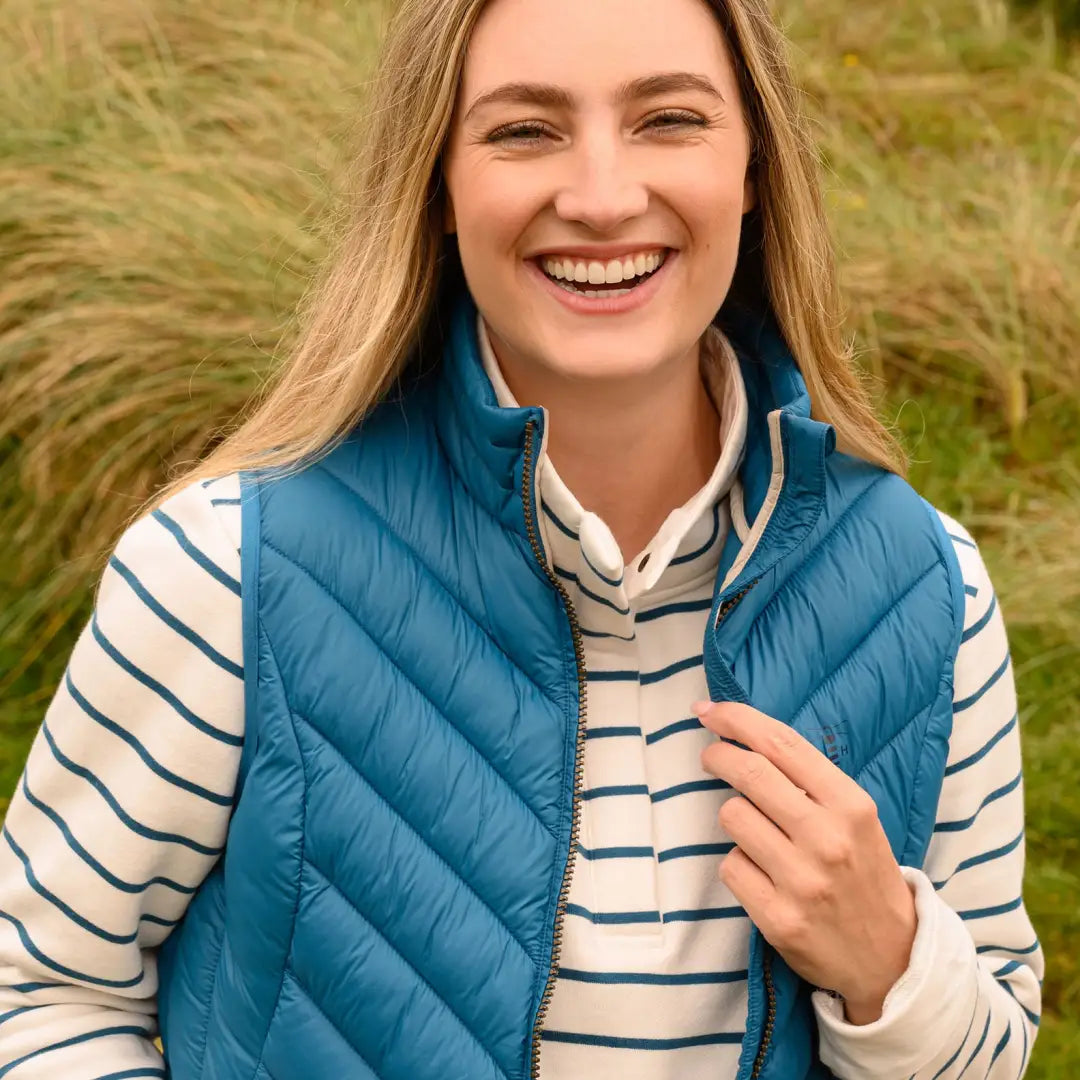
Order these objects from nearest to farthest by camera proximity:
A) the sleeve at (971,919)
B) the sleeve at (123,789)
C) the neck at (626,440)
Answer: the sleeve at (123,789)
the sleeve at (971,919)
the neck at (626,440)

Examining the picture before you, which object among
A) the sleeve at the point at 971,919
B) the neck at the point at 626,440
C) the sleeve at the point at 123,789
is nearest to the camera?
the sleeve at the point at 123,789

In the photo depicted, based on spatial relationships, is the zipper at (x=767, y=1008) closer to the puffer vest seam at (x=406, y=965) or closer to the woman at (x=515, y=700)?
the woman at (x=515, y=700)

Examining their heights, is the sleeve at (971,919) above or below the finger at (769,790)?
below

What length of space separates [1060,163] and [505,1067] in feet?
13.7

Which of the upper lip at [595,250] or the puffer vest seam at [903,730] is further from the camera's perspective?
the puffer vest seam at [903,730]

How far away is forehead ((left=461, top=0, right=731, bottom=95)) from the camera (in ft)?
5.65

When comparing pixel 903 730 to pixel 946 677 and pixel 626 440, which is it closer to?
pixel 946 677

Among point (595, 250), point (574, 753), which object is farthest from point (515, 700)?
point (595, 250)

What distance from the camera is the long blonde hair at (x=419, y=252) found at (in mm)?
1840

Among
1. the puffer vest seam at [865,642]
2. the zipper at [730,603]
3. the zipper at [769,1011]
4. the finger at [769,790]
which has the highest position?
the zipper at [730,603]

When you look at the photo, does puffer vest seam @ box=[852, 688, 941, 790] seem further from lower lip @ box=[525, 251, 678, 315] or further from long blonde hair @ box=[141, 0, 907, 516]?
lower lip @ box=[525, 251, 678, 315]

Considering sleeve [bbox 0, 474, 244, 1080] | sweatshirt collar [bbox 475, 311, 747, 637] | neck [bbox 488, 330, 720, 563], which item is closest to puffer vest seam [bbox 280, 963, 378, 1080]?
sleeve [bbox 0, 474, 244, 1080]

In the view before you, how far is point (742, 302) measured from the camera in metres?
2.12

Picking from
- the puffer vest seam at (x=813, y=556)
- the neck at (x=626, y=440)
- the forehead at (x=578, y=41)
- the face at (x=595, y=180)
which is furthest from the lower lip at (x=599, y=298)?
the puffer vest seam at (x=813, y=556)
